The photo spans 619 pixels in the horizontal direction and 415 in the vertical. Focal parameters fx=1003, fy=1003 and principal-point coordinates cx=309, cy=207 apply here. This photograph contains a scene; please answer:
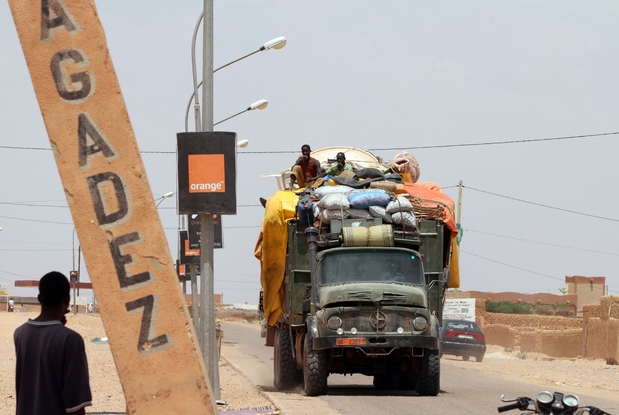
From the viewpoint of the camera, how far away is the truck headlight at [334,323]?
1619 cm

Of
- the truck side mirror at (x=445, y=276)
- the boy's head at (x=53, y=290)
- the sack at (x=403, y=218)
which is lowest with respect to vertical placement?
the truck side mirror at (x=445, y=276)

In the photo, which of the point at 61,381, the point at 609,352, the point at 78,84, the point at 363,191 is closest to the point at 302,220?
the point at 363,191

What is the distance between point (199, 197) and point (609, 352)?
2755cm

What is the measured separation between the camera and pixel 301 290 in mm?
17656

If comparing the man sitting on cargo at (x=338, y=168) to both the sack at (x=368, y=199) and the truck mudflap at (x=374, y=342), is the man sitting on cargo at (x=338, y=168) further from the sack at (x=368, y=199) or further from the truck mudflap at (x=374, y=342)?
the truck mudflap at (x=374, y=342)

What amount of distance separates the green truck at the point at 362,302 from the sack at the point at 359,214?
80 millimetres

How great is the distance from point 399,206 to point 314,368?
3.17m

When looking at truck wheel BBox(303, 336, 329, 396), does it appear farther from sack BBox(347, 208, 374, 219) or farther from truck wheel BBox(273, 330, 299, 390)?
sack BBox(347, 208, 374, 219)

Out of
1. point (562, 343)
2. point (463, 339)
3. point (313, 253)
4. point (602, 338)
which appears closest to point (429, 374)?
point (313, 253)

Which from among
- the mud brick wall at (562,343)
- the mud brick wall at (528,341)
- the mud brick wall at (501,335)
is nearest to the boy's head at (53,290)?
the mud brick wall at (562,343)

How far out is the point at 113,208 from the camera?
7.31 meters

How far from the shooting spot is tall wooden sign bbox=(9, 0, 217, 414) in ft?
23.6

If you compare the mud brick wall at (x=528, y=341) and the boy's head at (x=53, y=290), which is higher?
the boy's head at (x=53, y=290)

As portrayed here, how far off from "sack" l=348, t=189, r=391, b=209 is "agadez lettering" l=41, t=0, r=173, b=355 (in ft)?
33.8
